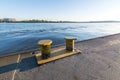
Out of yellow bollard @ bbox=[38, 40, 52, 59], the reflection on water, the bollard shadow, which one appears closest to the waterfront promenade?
the bollard shadow

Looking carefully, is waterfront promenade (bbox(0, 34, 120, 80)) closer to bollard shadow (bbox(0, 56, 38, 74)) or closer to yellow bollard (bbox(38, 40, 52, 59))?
bollard shadow (bbox(0, 56, 38, 74))

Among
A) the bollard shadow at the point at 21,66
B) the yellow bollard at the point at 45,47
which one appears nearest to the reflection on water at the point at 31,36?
the bollard shadow at the point at 21,66

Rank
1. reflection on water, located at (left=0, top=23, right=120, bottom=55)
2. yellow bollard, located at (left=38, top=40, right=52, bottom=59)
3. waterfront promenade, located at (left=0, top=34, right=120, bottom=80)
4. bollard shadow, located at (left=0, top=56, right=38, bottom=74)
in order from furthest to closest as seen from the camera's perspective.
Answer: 1. reflection on water, located at (left=0, top=23, right=120, bottom=55)
2. yellow bollard, located at (left=38, top=40, right=52, bottom=59)
3. bollard shadow, located at (left=0, top=56, right=38, bottom=74)
4. waterfront promenade, located at (left=0, top=34, right=120, bottom=80)

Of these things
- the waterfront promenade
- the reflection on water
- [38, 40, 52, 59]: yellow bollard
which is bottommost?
the reflection on water

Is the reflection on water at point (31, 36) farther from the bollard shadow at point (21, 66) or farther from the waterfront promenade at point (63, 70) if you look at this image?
the waterfront promenade at point (63, 70)

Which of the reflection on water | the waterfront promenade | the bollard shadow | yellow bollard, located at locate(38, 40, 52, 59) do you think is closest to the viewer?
the waterfront promenade

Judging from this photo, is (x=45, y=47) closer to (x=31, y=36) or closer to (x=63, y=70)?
(x=63, y=70)

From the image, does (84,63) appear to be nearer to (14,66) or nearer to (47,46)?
(47,46)

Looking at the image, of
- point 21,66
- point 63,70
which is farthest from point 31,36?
point 63,70

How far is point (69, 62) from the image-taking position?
3707mm

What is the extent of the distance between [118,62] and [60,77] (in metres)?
2.44

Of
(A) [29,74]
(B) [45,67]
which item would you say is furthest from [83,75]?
(A) [29,74]

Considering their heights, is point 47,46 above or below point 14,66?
above

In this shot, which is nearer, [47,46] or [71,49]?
[47,46]
